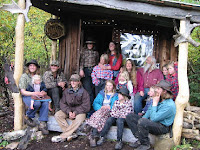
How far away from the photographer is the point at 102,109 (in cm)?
483

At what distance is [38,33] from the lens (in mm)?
11031

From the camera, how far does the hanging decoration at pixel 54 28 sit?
6375mm

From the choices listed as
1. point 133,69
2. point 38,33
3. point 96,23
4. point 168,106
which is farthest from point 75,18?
point 38,33

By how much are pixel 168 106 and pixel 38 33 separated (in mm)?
8881

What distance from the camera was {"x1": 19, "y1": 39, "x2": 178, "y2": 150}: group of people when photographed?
13.7ft

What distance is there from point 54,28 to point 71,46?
0.78 meters

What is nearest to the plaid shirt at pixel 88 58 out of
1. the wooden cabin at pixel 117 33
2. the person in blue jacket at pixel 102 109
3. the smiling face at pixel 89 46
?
the smiling face at pixel 89 46

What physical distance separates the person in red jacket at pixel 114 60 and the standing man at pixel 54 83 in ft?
4.13

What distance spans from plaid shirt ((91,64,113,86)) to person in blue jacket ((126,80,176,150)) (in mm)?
1966

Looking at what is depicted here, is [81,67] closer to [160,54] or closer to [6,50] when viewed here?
[160,54]

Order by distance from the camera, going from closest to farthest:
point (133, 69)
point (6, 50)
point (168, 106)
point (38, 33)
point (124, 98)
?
point (168, 106) → point (124, 98) → point (133, 69) → point (6, 50) → point (38, 33)

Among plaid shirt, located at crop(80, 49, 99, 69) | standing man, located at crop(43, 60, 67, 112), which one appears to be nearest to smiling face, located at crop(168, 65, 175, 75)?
plaid shirt, located at crop(80, 49, 99, 69)

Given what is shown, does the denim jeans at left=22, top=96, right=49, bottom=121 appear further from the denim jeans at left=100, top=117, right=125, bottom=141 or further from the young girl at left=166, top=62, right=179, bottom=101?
the young girl at left=166, top=62, right=179, bottom=101

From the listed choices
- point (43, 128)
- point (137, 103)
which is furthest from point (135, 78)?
point (43, 128)
